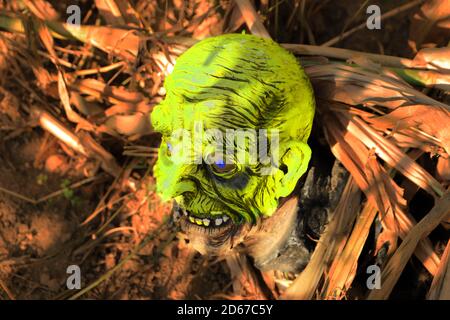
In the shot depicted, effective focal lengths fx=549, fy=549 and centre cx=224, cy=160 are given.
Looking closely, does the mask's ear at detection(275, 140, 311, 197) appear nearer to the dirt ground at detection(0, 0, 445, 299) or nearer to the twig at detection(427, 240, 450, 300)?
the twig at detection(427, 240, 450, 300)

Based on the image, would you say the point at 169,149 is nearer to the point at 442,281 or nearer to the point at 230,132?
the point at 230,132

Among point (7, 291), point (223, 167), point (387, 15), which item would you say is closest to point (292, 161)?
point (223, 167)

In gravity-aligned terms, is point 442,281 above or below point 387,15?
below

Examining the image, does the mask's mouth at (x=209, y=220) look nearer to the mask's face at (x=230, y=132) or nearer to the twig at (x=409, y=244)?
the mask's face at (x=230, y=132)

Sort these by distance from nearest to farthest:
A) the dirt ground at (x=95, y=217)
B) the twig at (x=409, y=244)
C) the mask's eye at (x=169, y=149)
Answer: the mask's eye at (x=169, y=149) < the twig at (x=409, y=244) < the dirt ground at (x=95, y=217)

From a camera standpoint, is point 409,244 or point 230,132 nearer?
point 230,132

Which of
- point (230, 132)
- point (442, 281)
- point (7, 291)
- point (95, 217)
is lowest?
point (7, 291)

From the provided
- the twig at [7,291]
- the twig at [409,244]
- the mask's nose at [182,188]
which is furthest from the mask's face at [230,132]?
the twig at [7,291]

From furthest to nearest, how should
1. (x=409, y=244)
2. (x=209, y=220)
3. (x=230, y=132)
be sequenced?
(x=409, y=244), (x=209, y=220), (x=230, y=132)
